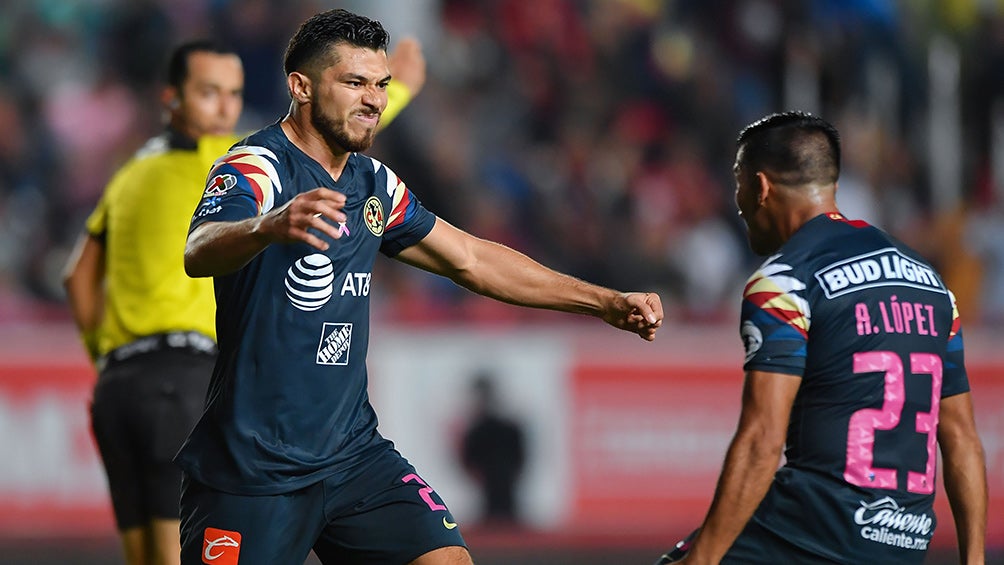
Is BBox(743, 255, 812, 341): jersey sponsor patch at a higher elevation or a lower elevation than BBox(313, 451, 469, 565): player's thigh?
higher

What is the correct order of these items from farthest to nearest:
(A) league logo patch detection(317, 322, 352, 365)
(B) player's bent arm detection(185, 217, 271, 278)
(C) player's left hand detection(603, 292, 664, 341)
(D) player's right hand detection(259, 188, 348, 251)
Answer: (C) player's left hand detection(603, 292, 664, 341) < (A) league logo patch detection(317, 322, 352, 365) < (B) player's bent arm detection(185, 217, 271, 278) < (D) player's right hand detection(259, 188, 348, 251)

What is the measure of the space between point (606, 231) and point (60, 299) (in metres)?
4.79

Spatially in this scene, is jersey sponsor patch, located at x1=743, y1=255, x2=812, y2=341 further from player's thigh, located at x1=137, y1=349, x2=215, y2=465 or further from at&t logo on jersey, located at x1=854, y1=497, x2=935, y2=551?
player's thigh, located at x1=137, y1=349, x2=215, y2=465

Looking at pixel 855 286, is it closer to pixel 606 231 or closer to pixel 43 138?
pixel 606 231

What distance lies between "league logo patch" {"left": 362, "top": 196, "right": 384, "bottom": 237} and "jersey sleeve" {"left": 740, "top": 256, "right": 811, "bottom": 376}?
1.34 meters

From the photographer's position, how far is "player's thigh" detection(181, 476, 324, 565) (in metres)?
4.67

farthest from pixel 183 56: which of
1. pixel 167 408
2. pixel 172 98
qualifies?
pixel 167 408

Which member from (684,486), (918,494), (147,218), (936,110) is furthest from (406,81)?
(936,110)

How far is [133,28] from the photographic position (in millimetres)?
13531

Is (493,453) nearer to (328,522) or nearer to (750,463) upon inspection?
(328,522)

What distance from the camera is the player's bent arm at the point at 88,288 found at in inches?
263

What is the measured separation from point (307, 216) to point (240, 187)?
651 millimetres

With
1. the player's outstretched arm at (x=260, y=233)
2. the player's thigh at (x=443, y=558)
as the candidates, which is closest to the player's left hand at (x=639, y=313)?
the player's thigh at (x=443, y=558)

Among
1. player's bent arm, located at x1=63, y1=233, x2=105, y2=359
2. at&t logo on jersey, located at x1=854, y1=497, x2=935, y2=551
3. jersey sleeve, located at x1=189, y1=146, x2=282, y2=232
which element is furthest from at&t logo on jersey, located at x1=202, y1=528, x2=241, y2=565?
player's bent arm, located at x1=63, y1=233, x2=105, y2=359
